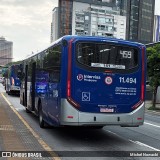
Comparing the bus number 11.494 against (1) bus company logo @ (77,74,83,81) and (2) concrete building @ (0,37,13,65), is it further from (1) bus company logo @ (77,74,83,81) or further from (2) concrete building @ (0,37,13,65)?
(2) concrete building @ (0,37,13,65)

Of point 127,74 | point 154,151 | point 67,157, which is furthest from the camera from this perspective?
point 127,74

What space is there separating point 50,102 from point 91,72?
2069 millimetres

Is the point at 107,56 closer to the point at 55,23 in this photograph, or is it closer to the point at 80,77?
the point at 80,77

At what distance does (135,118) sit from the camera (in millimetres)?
10844

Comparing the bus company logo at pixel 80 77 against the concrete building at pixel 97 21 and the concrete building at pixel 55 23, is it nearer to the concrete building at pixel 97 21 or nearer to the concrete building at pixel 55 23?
the concrete building at pixel 97 21

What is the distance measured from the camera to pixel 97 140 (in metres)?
11.3

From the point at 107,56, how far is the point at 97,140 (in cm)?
258

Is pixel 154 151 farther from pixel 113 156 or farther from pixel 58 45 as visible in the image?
pixel 58 45

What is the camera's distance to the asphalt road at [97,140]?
31.5ft

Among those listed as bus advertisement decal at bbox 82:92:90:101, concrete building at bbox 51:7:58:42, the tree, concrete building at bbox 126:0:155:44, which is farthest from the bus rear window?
concrete building at bbox 51:7:58:42

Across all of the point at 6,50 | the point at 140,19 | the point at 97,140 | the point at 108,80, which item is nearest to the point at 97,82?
the point at 108,80

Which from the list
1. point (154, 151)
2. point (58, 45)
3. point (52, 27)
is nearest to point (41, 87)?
point (58, 45)

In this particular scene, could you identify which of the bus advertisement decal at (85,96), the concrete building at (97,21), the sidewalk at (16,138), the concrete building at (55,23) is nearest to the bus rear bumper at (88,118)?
the bus advertisement decal at (85,96)

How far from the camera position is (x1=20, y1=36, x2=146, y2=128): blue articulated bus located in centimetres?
1030
